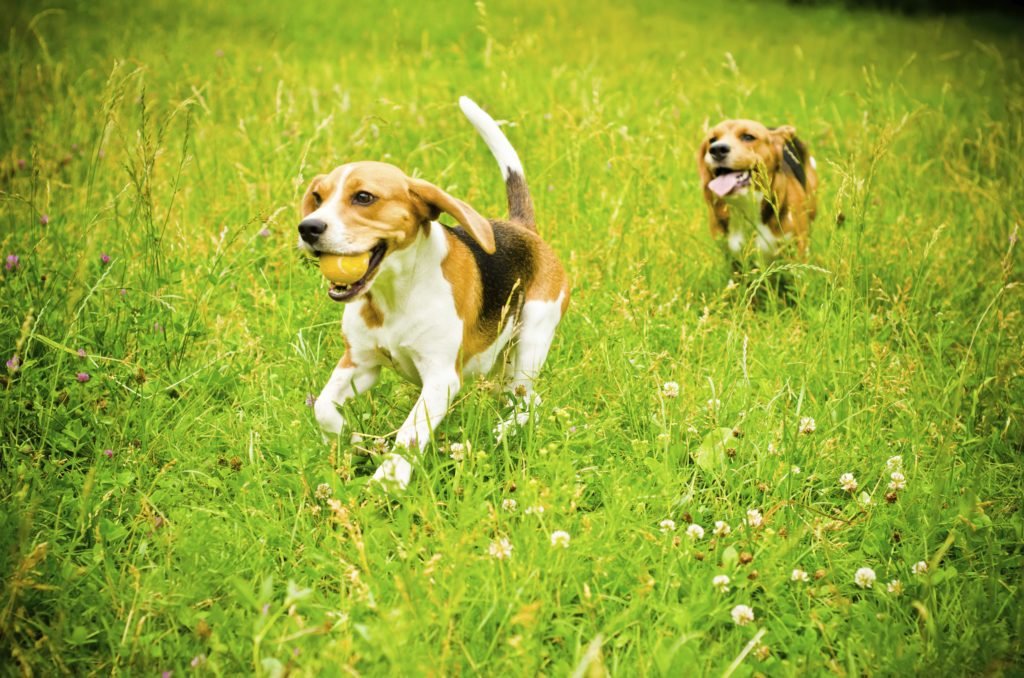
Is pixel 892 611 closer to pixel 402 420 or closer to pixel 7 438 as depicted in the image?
pixel 402 420

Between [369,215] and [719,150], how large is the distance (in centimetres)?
259

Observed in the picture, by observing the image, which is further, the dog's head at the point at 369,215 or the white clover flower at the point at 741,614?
the dog's head at the point at 369,215

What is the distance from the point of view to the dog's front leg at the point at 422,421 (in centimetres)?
270

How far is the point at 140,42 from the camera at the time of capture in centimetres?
804

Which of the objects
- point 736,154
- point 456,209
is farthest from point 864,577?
point 736,154

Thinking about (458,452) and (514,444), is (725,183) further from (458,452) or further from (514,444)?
(458,452)

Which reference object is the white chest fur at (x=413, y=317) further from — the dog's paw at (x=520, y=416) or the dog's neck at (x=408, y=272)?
the dog's paw at (x=520, y=416)

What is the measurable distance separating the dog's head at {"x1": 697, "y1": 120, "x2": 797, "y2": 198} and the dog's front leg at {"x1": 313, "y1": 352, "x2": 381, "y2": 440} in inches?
95.1

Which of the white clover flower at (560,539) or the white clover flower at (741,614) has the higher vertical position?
the white clover flower at (560,539)

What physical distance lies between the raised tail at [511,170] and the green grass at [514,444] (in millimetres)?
537

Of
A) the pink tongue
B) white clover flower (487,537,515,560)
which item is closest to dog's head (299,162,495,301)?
white clover flower (487,537,515,560)

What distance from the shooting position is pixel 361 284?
274cm

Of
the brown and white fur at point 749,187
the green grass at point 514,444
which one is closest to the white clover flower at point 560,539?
the green grass at point 514,444

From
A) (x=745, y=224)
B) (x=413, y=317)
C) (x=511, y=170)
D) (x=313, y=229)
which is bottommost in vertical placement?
(x=745, y=224)
